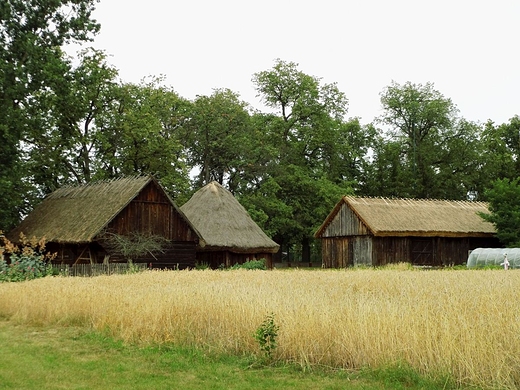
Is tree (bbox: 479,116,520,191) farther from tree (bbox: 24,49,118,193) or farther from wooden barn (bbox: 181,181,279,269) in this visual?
tree (bbox: 24,49,118,193)

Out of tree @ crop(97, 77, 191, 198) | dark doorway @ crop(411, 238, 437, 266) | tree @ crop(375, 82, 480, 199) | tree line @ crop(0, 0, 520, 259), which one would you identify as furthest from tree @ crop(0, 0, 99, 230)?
tree @ crop(375, 82, 480, 199)

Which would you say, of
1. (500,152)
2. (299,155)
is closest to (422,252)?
(299,155)

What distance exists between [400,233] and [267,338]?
95.3ft

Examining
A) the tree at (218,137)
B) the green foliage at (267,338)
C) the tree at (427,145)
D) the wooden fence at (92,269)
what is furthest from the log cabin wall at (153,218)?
the tree at (427,145)

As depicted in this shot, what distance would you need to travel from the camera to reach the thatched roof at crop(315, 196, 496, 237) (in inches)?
1421

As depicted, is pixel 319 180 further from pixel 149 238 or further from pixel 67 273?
pixel 67 273

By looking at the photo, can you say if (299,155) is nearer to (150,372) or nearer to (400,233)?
(400,233)

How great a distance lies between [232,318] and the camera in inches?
359

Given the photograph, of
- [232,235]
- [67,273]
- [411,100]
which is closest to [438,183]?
[411,100]

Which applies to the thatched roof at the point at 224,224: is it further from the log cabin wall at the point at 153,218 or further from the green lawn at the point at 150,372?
the green lawn at the point at 150,372

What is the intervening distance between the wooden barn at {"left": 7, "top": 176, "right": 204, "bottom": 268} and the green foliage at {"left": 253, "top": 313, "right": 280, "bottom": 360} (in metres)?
19.7

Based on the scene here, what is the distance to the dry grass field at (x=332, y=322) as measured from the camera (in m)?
6.74

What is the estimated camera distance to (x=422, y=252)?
37.3m

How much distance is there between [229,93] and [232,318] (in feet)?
146
